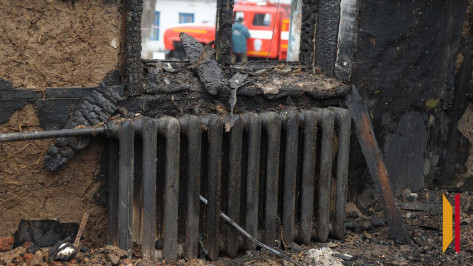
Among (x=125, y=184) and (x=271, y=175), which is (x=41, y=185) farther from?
(x=271, y=175)

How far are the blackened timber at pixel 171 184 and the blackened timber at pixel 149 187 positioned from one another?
7cm

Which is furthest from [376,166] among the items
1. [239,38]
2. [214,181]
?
[239,38]

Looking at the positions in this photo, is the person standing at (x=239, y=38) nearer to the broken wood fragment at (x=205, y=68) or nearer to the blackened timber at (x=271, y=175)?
the broken wood fragment at (x=205, y=68)

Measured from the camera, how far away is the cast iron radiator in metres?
3.46

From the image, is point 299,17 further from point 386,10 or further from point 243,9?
point 243,9

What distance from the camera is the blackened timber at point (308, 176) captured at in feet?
13.0

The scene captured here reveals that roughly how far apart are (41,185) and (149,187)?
0.58 meters

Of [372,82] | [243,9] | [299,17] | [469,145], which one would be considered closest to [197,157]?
[372,82]

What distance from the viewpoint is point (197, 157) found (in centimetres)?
357

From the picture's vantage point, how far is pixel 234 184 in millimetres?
3756

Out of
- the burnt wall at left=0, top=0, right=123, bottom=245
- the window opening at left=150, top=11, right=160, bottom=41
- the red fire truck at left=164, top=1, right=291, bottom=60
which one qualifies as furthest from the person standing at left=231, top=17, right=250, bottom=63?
the burnt wall at left=0, top=0, right=123, bottom=245

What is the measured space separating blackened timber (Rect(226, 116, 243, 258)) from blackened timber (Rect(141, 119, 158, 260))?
50cm

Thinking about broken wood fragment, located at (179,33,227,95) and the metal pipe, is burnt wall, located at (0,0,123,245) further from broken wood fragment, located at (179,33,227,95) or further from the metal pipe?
broken wood fragment, located at (179,33,227,95)

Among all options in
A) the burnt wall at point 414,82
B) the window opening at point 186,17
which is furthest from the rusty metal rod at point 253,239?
the window opening at point 186,17
